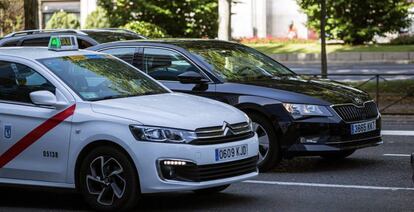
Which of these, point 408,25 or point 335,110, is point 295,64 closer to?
point 408,25

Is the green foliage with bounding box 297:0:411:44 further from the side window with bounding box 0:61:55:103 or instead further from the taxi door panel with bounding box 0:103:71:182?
the taxi door panel with bounding box 0:103:71:182

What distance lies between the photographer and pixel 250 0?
52.3m

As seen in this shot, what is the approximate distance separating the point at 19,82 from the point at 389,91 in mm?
12125

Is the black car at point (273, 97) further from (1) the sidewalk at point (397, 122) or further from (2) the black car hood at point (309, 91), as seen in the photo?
(1) the sidewalk at point (397, 122)

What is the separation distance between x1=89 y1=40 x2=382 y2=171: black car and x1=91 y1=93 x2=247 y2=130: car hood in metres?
1.88

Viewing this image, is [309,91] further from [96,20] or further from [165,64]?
[96,20]

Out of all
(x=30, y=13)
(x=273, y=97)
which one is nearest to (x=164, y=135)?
(x=273, y=97)

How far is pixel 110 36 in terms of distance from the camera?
1577cm

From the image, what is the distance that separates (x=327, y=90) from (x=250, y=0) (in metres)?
42.7

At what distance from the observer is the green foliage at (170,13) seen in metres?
35.4

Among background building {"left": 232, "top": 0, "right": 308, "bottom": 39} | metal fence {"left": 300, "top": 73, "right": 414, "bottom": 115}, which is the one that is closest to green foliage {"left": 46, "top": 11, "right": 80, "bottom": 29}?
background building {"left": 232, "top": 0, "right": 308, "bottom": 39}

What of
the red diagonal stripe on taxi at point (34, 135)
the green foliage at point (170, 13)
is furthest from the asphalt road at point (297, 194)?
the green foliage at point (170, 13)

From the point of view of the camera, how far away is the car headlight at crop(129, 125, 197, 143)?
7242 millimetres

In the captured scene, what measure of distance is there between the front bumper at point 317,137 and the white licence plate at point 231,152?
207cm
